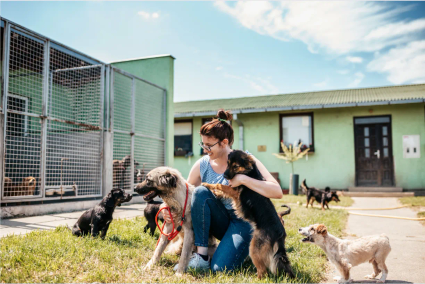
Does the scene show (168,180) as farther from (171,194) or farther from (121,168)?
(121,168)

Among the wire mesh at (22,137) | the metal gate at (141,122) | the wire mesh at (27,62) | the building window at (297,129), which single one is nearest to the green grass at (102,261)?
the wire mesh at (22,137)

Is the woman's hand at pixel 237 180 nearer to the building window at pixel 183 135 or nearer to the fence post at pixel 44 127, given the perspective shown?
the fence post at pixel 44 127

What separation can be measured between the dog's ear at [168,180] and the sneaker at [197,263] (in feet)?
2.24

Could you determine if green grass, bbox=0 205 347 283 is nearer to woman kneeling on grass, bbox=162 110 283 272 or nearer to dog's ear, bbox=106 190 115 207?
woman kneeling on grass, bbox=162 110 283 272

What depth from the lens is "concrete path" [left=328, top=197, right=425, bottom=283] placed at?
106 inches

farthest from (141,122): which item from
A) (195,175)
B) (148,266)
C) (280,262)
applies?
(280,262)

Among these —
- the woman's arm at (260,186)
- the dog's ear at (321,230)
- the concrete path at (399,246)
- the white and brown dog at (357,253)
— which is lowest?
the concrete path at (399,246)

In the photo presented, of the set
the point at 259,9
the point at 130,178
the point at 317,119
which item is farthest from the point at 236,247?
the point at 317,119

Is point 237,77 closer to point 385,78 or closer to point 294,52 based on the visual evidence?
point 294,52

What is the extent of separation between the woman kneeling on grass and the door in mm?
10917

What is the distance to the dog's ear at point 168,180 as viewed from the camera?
2.87m

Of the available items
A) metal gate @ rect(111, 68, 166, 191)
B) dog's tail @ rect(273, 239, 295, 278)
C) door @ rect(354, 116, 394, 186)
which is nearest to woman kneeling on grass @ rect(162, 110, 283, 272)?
dog's tail @ rect(273, 239, 295, 278)

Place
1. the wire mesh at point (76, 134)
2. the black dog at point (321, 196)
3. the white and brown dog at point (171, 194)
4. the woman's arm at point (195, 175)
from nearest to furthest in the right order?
1. the white and brown dog at point (171, 194)
2. the woman's arm at point (195, 175)
3. the wire mesh at point (76, 134)
4. the black dog at point (321, 196)

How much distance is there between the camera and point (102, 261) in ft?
8.55
